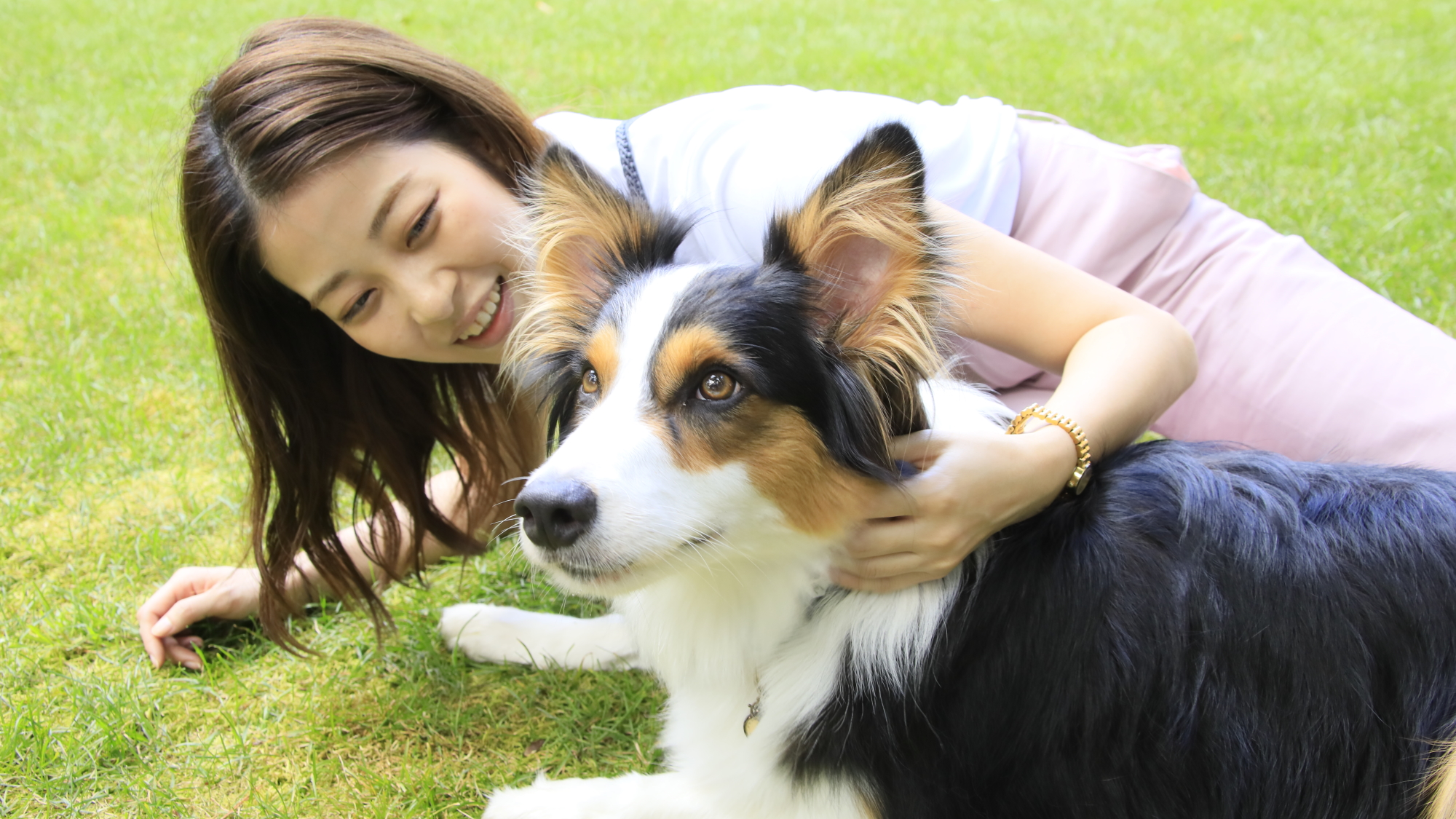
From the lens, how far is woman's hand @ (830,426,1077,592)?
1946 mm

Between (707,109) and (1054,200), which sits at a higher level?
(707,109)

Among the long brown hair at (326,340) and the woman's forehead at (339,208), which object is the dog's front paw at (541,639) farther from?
the woman's forehead at (339,208)

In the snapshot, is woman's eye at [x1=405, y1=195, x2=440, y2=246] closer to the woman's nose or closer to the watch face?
the woman's nose

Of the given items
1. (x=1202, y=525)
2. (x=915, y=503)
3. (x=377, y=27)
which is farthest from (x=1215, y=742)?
(x=377, y=27)

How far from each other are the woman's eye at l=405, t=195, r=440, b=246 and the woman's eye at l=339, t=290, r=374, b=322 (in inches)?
7.1

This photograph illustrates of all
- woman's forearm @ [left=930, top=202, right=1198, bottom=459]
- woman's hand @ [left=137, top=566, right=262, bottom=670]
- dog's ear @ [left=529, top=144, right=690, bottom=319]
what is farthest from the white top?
woman's hand @ [left=137, top=566, right=262, bottom=670]

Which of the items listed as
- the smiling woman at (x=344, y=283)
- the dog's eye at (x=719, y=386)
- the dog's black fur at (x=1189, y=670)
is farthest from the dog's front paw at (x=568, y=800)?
the dog's eye at (x=719, y=386)

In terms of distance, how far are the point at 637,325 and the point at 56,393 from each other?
11.9 feet

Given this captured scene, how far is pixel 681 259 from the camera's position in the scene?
2.59 meters

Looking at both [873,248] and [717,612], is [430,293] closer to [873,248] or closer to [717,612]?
[717,612]

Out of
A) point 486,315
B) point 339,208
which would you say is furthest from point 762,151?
point 339,208

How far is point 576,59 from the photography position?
8719 millimetres

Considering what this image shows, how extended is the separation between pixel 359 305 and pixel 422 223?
28 centimetres

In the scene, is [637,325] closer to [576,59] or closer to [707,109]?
[707,109]
